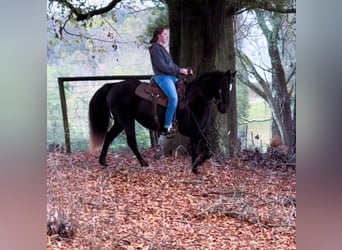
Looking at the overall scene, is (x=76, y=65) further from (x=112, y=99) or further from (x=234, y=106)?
(x=234, y=106)

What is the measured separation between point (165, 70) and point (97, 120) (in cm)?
40

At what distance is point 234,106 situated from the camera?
2.06m

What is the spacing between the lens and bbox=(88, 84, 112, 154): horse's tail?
2.03 meters

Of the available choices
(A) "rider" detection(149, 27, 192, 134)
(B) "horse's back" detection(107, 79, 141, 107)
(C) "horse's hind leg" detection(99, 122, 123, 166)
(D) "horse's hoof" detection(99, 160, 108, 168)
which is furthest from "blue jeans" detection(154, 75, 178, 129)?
(D) "horse's hoof" detection(99, 160, 108, 168)

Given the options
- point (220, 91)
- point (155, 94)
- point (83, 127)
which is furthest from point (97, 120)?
point (220, 91)

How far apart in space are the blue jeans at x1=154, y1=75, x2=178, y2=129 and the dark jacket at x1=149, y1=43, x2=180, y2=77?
0.08 ft

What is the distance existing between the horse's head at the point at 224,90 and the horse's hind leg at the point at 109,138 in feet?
1.59

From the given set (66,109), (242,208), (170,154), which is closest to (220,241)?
(242,208)

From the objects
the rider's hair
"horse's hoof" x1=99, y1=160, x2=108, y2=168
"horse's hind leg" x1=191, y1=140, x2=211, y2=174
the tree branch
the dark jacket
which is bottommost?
"horse's hoof" x1=99, y1=160, x2=108, y2=168

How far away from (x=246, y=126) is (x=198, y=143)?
24 centimetres

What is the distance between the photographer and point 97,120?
204cm

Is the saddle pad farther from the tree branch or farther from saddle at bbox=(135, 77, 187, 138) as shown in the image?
the tree branch

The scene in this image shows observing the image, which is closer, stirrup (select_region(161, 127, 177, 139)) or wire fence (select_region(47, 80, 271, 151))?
wire fence (select_region(47, 80, 271, 151))

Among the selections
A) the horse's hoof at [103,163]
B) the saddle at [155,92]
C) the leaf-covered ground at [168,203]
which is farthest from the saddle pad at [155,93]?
the horse's hoof at [103,163]
